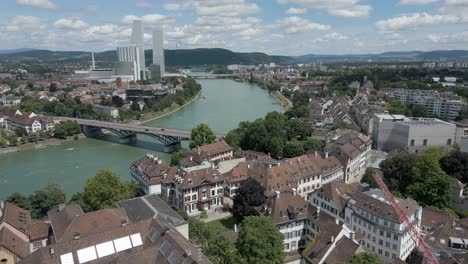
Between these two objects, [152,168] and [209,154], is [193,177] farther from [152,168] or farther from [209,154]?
[209,154]

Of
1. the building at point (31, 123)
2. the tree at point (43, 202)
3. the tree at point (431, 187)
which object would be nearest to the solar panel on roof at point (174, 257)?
the tree at point (43, 202)

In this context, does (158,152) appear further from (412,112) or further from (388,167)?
(412,112)

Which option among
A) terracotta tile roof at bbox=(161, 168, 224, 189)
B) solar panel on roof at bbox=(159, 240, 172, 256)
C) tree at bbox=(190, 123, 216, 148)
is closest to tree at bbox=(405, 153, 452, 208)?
terracotta tile roof at bbox=(161, 168, 224, 189)

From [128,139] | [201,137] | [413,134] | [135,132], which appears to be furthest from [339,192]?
[128,139]

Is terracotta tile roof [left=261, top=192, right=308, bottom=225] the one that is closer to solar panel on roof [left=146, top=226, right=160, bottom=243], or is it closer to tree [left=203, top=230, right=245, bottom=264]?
tree [left=203, top=230, right=245, bottom=264]

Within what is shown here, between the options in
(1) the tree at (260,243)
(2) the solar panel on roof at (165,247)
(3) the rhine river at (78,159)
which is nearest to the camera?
(2) the solar panel on roof at (165,247)

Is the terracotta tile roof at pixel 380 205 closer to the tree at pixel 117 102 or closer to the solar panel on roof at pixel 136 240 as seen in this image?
the solar panel on roof at pixel 136 240

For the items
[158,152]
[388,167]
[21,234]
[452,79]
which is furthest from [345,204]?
[452,79]
